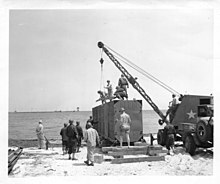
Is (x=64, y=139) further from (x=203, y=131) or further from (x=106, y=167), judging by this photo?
(x=203, y=131)

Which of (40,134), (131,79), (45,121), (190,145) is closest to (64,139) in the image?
(40,134)

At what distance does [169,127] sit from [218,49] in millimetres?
2081

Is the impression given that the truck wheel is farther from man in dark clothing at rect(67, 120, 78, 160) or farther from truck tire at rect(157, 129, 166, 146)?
man in dark clothing at rect(67, 120, 78, 160)


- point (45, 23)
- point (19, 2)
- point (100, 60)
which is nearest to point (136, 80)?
point (100, 60)

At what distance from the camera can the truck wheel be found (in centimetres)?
868

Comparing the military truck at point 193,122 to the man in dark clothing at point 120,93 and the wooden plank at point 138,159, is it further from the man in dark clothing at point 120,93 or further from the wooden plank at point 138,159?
the man in dark clothing at point 120,93

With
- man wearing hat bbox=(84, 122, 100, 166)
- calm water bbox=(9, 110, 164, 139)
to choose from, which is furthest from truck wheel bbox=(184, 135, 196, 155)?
man wearing hat bbox=(84, 122, 100, 166)

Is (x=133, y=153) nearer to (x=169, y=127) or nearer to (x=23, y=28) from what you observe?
(x=169, y=127)

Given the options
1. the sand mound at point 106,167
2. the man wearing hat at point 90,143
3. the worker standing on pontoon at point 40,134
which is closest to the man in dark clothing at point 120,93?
the man wearing hat at point 90,143

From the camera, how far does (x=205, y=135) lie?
27.1 ft

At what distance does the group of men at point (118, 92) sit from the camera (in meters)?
8.78

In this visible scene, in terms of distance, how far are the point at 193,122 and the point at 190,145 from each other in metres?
0.56

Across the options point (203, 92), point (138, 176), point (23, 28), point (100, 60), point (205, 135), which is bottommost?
point (138, 176)

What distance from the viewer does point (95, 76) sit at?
332 inches
